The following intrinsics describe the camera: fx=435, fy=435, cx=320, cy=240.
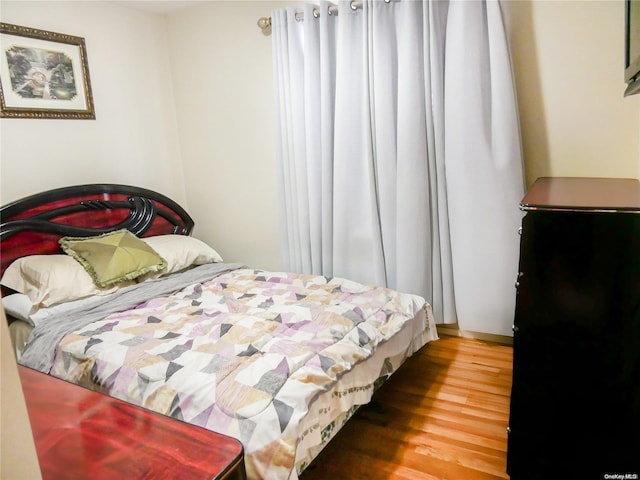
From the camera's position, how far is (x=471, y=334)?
2.96 m

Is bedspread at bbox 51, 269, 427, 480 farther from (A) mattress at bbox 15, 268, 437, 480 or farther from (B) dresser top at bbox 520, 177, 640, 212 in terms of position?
(B) dresser top at bbox 520, 177, 640, 212

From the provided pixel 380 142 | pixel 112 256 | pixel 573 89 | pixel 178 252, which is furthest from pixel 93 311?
pixel 573 89

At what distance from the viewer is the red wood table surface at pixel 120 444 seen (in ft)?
3.72

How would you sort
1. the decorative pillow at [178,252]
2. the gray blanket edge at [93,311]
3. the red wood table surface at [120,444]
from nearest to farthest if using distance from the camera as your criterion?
the red wood table surface at [120,444] → the gray blanket edge at [93,311] → the decorative pillow at [178,252]

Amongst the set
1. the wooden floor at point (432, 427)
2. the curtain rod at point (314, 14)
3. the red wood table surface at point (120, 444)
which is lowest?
the wooden floor at point (432, 427)

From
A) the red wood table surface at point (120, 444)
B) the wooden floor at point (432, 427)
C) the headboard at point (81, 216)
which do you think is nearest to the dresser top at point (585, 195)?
the wooden floor at point (432, 427)

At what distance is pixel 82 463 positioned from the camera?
1179mm

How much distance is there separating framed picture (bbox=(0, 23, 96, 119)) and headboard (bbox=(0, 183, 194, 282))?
0.56 metres

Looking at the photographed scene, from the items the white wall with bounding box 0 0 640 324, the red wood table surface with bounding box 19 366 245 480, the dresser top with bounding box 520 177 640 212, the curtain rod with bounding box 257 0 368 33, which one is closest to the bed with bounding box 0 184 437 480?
the red wood table surface with bounding box 19 366 245 480

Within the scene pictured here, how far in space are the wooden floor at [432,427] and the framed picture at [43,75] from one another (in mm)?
2841

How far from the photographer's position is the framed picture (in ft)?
9.17

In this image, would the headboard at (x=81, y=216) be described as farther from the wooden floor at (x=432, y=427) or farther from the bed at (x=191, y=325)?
the wooden floor at (x=432, y=427)

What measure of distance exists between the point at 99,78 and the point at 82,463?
3.01 meters

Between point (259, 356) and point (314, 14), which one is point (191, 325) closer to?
point (259, 356)
